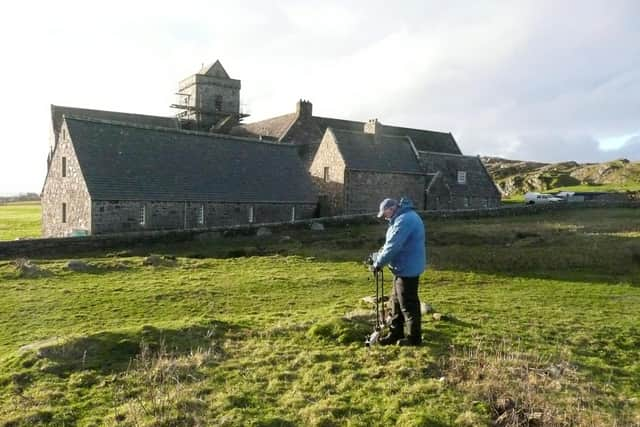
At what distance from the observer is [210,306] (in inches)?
606

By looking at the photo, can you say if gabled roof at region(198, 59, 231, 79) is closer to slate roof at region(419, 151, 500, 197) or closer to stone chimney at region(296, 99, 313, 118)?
stone chimney at region(296, 99, 313, 118)

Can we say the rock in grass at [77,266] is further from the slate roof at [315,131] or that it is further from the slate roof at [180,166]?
the slate roof at [315,131]

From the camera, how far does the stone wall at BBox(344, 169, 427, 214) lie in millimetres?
45812

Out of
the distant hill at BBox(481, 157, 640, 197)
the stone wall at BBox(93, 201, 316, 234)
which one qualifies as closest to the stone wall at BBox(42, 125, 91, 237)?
the stone wall at BBox(93, 201, 316, 234)

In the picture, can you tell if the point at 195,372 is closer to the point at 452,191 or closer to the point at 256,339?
the point at 256,339

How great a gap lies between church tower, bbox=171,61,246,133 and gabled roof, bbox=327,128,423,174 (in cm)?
2496

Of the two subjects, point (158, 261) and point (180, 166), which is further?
point (180, 166)

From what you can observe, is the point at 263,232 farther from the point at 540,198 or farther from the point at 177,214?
the point at 540,198

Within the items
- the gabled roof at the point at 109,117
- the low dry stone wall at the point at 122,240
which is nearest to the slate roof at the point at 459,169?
the low dry stone wall at the point at 122,240

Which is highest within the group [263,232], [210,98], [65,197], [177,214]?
[210,98]

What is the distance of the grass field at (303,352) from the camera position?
796cm

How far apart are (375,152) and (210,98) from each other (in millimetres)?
31407

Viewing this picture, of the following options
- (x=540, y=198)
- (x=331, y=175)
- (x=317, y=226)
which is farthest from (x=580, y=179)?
(x=317, y=226)

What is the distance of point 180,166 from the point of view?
37.4 meters
